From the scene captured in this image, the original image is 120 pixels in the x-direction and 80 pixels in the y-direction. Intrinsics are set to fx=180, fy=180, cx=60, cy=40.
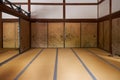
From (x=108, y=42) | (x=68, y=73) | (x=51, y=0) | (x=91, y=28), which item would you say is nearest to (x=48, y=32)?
(x=51, y=0)

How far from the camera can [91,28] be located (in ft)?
40.1

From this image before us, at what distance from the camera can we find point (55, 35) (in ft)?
40.2

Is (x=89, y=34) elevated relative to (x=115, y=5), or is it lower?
lower

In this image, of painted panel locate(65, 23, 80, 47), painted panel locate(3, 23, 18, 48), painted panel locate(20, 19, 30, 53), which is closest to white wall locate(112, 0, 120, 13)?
painted panel locate(65, 23, 80, 47)

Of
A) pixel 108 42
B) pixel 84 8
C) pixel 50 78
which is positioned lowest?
pixel 50 78

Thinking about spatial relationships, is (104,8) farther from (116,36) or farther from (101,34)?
(116,36)

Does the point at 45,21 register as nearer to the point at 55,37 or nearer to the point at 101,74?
the point at 55,37

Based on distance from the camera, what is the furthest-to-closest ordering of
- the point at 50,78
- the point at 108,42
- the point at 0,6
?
the point at 108,42
the point at 0,6
the point at 50,78

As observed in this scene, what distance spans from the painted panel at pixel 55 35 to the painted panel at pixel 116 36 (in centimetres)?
411

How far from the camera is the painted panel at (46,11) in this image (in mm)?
12195

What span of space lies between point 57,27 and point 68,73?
7.45 meters

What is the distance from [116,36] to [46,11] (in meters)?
5.41

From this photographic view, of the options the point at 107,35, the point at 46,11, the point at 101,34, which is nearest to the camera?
the point at 107,35

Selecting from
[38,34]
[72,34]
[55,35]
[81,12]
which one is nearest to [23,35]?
[38,34]
